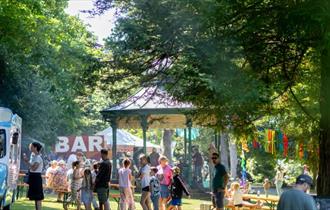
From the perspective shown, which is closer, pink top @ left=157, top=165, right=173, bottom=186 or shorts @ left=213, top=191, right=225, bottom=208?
shorts @ left=213, top=191, right=225, bottom=208

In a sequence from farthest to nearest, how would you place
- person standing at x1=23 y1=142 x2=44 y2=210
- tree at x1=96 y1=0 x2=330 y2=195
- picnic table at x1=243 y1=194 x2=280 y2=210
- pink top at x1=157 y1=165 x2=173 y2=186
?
picnic table at x1=243 y1=194 x2=280 y2=210 < pink top at x1=157 y1=165 x2=173 y2=186 < person standing at x1=23 y1=142 x2=44 y2=210 < tree at x1=96 y1=0 x2=330 y2=195

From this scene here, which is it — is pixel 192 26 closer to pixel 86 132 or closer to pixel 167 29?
pixel 167 29

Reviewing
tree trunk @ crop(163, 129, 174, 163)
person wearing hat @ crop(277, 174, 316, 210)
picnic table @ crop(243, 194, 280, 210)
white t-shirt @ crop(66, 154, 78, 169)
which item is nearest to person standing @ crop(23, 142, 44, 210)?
picnic table @ crop(243, 194, 280, 210)

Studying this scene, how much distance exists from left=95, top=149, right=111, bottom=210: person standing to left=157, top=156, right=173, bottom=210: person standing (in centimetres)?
258

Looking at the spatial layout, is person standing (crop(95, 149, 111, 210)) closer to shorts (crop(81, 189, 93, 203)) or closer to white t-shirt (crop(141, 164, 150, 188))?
shorts (crop(81, 189, 93, 203))

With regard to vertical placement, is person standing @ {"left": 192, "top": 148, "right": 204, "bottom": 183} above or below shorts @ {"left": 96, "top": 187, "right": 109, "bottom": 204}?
above

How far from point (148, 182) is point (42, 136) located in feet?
65.3

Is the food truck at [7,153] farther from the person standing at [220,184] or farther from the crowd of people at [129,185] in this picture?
the person standing at [220,184]

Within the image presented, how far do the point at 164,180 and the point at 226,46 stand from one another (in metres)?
8.27

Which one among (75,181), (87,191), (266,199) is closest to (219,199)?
(87,191)

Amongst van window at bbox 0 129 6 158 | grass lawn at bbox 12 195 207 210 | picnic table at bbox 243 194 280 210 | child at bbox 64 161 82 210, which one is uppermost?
van window at bbox 0 129 6 158

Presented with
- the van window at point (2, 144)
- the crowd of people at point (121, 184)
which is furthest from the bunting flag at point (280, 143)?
the van window at point (2, 144)

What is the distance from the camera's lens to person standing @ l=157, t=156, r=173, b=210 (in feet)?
60.0

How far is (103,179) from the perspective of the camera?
15.8 meters
